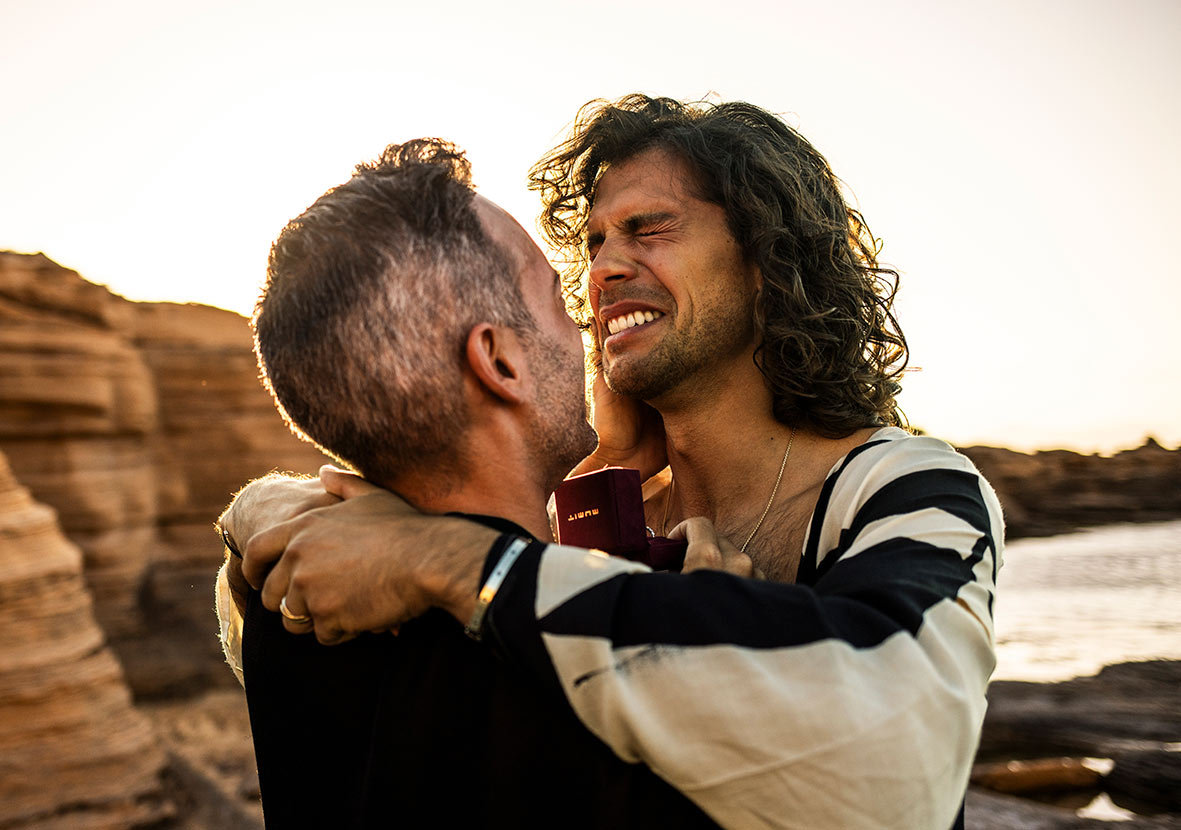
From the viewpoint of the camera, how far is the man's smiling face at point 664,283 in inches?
107

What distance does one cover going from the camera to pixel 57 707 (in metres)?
8.39

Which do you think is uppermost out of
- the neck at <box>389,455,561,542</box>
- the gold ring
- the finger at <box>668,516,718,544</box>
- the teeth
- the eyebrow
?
the eyebrow

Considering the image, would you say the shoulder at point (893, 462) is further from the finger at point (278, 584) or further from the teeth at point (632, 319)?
the finger at point (278, 584)

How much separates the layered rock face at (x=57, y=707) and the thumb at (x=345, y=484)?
802 cm

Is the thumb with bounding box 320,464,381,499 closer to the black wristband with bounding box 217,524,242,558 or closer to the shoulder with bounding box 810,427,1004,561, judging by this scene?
the black wristband with bounding box 217,524,242,558

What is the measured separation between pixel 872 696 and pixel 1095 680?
1044 cm

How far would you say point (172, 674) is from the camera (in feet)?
52.6

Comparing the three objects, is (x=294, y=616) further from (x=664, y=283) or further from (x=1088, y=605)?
(x=1088, y=605)

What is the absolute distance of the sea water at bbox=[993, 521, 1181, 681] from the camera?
11.8 meters

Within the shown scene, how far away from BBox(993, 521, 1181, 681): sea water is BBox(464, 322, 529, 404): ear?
9.55 m

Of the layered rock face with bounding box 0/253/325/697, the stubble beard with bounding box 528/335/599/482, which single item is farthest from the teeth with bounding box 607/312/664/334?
the layered rock face with bounding box 0/253/325/697

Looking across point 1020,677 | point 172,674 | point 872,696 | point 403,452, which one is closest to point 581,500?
point 403,452

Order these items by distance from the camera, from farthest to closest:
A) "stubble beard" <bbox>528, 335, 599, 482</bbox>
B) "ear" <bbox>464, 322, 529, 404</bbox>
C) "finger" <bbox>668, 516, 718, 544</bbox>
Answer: "finger" <bbox>668, 516, 718, 544</bbox> < "stubble beard" <bbox>528, 335, 599, 482</bbox> < "ear" <bbox>464, 322, 529, 404</bbox>

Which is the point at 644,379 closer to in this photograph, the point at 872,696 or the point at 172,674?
the point at 872,696
